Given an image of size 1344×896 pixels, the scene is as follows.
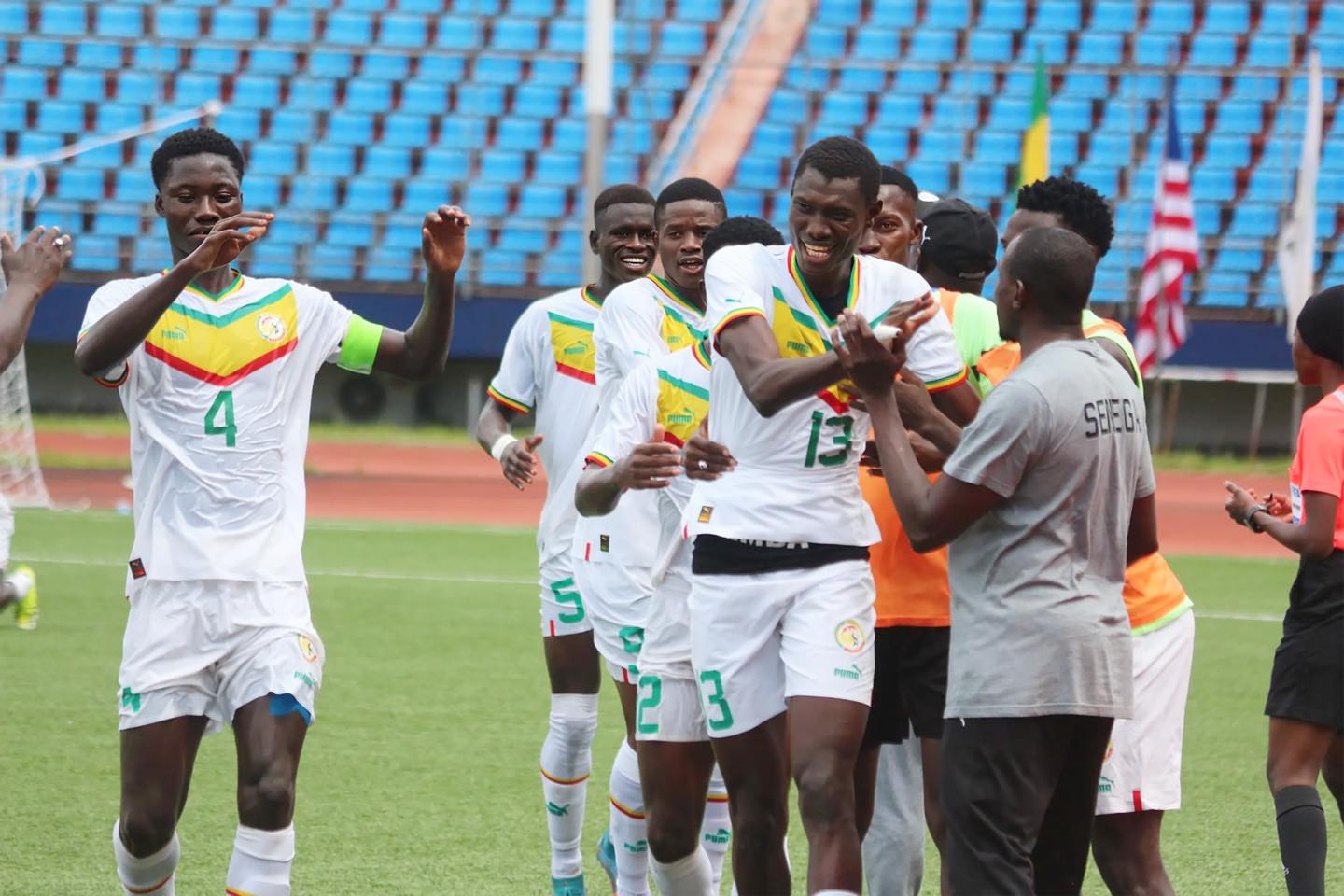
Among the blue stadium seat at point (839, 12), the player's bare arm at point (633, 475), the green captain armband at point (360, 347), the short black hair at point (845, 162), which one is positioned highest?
the blue stadium seat at point (839, 12)

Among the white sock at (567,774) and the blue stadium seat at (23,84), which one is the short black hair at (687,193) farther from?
the blue stadium seat at (23,84)

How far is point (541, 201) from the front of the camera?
87.8ft

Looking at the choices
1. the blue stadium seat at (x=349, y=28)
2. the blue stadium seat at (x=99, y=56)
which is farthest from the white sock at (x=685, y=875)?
the blue stadium seat at (x=99, y=56)

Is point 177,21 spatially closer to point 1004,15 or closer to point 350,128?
point 350,128

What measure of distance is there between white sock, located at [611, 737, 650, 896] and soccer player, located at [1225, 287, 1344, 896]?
1.92 m

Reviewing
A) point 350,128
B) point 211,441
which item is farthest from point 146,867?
point 350,128

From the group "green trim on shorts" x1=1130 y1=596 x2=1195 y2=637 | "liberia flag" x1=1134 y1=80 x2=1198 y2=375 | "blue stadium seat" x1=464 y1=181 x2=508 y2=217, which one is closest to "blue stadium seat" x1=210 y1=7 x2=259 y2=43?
"blue stadium seat" x1=464 y1=181 x2=508 y2=217

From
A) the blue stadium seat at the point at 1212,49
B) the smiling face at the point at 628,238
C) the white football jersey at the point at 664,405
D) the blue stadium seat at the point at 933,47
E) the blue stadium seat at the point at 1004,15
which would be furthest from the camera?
the blue stadium seat at the point at 1004,15

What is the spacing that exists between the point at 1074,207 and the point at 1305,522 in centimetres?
110

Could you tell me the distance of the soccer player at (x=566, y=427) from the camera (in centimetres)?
609

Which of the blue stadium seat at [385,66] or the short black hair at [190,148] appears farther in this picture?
the blue stadium seat at [385,66]

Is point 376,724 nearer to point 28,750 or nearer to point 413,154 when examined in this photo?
point 28,750

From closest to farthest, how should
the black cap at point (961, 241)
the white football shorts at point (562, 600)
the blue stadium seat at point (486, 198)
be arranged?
1. the black cap at point (961, 241)
2. the white football shorts at point (562, 600)
3. the blue stadium seat at point (486, 198)

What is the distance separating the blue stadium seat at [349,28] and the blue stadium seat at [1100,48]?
37.6 feet
